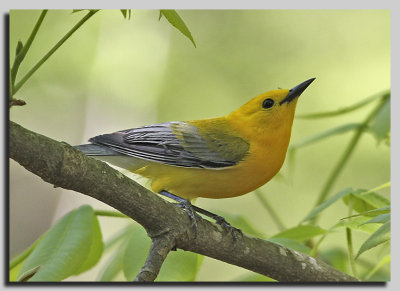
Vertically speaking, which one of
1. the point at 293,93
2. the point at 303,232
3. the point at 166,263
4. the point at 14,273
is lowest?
the point at 14,273

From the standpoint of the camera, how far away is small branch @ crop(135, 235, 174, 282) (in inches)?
72.3

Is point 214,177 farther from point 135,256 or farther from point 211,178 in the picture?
point 135,256

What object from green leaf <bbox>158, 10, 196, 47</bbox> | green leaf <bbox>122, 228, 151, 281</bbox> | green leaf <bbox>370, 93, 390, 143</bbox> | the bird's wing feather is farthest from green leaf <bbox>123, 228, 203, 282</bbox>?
green leaf <bbox>370, 93, 390, 143</bbox>

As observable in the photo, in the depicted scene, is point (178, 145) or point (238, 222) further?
point (178, 145)

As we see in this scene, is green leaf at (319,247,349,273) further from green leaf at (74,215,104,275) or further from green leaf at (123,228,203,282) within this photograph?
green leaf at (74,215,104,275)

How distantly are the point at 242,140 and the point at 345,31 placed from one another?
1.05 meters

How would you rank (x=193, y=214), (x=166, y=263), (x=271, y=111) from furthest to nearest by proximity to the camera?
(x=271, y=111) < (x=166, y=263) < (x=193, y=214)

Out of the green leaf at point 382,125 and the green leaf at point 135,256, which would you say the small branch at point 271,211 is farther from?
the green leaf at point 135,256

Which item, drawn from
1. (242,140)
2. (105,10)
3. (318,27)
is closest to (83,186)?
(242,140)

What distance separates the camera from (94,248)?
2357mm

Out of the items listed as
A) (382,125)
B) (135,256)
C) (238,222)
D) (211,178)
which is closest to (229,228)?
(238,222)

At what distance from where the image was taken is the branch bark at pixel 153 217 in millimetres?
1709

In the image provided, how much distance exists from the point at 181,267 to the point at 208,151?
0.62 metres

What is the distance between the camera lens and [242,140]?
9.24 feet
